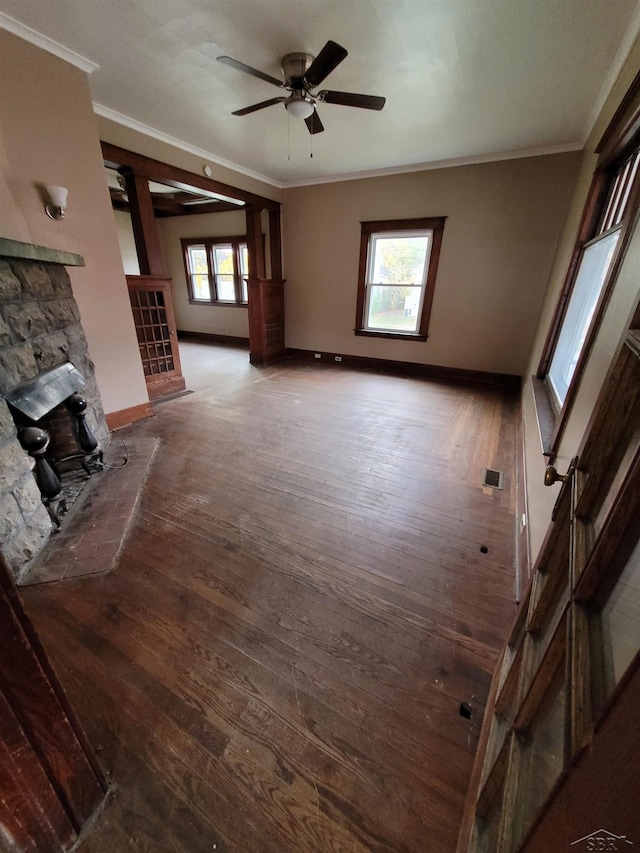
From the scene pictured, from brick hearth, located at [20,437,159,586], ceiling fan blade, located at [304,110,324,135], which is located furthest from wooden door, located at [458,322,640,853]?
ceiling fan blade, located at [304,110,324,135]

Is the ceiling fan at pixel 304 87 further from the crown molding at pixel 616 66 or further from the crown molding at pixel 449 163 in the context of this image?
the crown molding at pixel 449 163

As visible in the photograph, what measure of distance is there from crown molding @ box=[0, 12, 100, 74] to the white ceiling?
3cm

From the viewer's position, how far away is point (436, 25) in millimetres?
1993

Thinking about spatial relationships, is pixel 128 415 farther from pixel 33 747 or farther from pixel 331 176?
pixel 331 176

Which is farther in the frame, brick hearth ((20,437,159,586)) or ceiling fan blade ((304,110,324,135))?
ceiling fan blade ((304,110,324,135))

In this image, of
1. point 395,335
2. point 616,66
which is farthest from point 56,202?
point 395,335

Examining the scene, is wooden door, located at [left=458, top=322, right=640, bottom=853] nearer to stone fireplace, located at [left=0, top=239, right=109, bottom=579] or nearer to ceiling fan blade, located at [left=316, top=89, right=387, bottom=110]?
stone fireplace, located at [left=0, top=239, right=109, bottom=579]

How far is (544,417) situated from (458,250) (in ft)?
10.8

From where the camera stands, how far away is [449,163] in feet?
13.7

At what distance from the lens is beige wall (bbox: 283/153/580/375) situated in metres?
4.00

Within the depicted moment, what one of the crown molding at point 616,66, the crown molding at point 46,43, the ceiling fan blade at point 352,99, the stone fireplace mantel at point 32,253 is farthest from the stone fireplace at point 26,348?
the crown molding at point 616,66

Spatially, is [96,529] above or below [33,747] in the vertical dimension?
below

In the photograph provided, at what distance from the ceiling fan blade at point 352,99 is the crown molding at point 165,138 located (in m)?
2.09

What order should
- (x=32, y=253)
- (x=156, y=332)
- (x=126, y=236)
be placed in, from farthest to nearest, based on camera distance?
(x=126, y=236)
(x=156, y=332)
(x=32, y=253)
